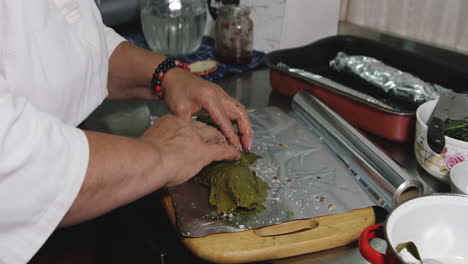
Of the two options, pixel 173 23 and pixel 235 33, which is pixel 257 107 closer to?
pixel 235 33

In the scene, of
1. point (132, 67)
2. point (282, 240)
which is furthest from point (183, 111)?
point (282, 240)

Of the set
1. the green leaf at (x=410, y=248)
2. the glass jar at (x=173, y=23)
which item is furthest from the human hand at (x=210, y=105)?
the glass jar at (x=173, y=23)

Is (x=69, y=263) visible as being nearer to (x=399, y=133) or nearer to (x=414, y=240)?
(x=414, y=240)

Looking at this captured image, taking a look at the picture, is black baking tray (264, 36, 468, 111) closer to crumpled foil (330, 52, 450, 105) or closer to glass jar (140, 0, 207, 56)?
crumpled foil (330, 52, 450, 105)

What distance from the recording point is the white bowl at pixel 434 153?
2.73 feet

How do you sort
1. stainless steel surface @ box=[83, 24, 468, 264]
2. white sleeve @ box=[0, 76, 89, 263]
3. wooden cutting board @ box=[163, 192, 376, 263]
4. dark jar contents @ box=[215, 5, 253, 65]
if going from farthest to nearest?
dark jar contents @ box=[215, 5, 253, 65] → stainless steel surface @ box=[83, 24, 468, 264] → wooden cutting board @ box=[163, 192, 376, 263] → white sleeve @ box=[0, 76, 89, 263]

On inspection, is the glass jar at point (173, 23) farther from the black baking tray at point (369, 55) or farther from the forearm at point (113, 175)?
the forearm at point (113, 175)

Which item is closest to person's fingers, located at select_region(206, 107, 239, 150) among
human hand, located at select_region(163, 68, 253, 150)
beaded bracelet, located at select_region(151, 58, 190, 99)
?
human hand, located at select_region(163, 68, 253, 150)

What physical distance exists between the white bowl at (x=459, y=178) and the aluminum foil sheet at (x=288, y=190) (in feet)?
0.46

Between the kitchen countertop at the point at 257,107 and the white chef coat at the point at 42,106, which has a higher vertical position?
the white chef coat at the point at 42,106

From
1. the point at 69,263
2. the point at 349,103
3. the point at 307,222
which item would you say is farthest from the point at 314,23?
the point at 69,263

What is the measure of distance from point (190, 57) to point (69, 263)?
92 cm

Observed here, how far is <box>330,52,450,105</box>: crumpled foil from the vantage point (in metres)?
1.14

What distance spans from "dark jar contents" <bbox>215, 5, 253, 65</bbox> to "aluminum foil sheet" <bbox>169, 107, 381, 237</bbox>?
0.49m
